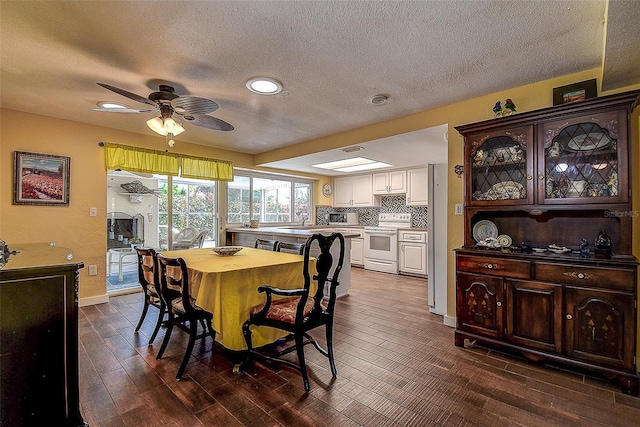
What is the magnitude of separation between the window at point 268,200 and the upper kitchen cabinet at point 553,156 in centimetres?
420

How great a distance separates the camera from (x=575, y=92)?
2244 millimetres

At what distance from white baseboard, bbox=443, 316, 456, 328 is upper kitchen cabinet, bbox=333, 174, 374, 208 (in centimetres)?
Result: 370

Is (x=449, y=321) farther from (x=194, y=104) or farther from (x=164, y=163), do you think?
(x=164, y=163)

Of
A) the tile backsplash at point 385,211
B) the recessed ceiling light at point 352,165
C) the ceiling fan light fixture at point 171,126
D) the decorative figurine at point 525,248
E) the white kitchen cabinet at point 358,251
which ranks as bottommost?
the white kitchen cabinet at point 358,251

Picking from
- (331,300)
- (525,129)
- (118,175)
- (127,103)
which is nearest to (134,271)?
(118,175)

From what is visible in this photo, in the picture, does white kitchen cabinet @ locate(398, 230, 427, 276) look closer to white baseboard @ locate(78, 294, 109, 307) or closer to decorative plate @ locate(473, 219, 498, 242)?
decorative plate @ locate(473, 219, 498, 242)

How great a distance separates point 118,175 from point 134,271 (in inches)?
58.8

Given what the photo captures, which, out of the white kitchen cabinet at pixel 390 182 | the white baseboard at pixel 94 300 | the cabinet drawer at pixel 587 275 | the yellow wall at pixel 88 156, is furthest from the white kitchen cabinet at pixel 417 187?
the white baseboard at pixel 94 300

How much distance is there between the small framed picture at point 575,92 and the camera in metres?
2.21

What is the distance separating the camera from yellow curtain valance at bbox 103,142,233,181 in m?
3.91

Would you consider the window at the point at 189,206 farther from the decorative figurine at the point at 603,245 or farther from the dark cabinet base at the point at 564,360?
the decorative figurine at the point at 603,245

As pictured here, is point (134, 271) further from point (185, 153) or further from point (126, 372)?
point (126, 372)

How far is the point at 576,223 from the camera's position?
8.00 ft

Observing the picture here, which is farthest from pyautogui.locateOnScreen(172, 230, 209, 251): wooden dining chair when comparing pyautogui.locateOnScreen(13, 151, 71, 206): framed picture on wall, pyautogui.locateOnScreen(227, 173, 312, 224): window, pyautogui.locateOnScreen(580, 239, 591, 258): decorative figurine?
pyautogui.locateOnScreen(580, 239, 591, 258): decorative figurine
